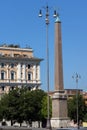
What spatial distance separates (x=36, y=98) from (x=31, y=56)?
39581 millimetres

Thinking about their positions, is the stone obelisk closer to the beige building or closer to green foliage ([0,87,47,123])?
green foliage ([0,87,47,123])

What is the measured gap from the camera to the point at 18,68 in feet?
444

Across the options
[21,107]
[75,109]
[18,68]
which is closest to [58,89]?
[21,107]

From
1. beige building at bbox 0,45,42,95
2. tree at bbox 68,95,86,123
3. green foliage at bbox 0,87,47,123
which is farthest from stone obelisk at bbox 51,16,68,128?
beige building at bbox 0,45,42,95

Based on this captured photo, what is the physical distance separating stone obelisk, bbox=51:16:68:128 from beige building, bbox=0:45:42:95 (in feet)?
234

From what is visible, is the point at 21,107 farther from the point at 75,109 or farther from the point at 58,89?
the point at 58,89

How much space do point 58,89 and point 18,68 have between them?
250 feet

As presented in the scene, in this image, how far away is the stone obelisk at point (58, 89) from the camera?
58825 mm

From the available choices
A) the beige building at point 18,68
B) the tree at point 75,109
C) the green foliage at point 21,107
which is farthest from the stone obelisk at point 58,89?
the beige building at point 18,68

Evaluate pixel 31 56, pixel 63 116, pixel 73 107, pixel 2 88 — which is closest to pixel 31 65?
pixel 31 56

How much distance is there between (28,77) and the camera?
137125 mm

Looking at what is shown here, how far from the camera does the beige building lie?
132875 mm

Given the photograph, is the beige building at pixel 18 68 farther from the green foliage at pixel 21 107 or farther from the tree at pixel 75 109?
the green foliage at pixel 21 107

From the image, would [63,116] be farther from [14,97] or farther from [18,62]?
[18,62]
